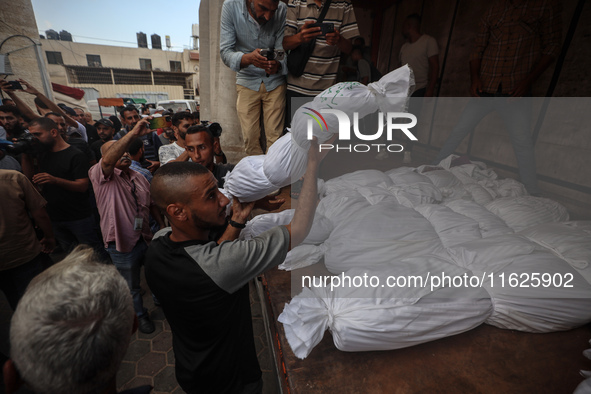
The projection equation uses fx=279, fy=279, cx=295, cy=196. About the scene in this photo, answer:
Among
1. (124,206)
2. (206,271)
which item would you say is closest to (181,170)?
(206,271)

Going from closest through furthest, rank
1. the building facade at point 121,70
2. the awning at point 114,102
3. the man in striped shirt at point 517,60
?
the man in striped shirt at point 517,60 → the awning at point 114,102 → the building facade at point 121,70

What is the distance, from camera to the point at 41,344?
602 mm

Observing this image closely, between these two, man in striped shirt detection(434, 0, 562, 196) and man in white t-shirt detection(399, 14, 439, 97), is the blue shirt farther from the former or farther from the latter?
man in white t-shirt detection(399, 14, 439, 97)

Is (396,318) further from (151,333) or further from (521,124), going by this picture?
(521,124)

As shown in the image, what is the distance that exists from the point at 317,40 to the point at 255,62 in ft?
2.04

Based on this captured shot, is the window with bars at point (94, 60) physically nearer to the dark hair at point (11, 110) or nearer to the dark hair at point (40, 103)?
the dark hair at point (40, 103)

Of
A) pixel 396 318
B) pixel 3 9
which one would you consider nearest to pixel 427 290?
pixel 396 318

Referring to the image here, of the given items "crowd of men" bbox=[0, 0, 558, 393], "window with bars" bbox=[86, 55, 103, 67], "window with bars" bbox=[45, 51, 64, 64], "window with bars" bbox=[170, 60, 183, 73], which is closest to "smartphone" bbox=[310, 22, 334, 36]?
"crowd of men" bbox=[0, 0, 558, 393]

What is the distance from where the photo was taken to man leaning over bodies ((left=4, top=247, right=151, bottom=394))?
61cm

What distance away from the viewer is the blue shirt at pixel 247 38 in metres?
2.49

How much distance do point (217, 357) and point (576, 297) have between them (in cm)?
174

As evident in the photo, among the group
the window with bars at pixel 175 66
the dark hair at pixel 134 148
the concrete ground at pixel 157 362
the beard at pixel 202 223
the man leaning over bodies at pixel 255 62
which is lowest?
the concrete ground at pixel 157 362

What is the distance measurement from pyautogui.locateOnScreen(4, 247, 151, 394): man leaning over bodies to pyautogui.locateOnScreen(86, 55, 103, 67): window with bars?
35.8 metres

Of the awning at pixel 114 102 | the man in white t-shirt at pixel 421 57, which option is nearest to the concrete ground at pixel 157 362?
the man in white t-shirt at pixel 421 57
